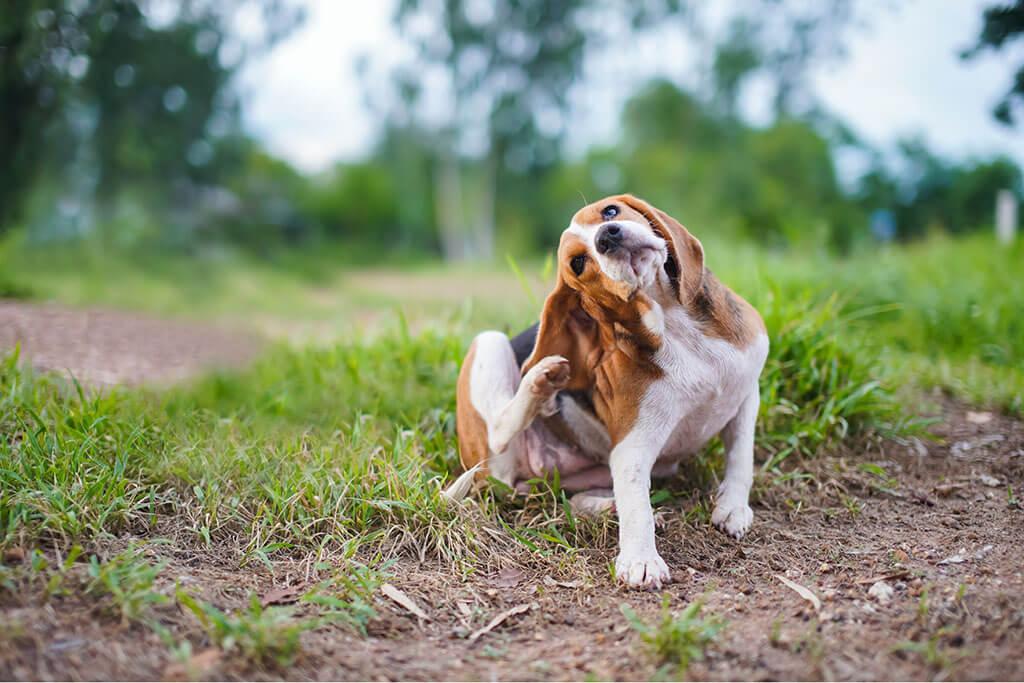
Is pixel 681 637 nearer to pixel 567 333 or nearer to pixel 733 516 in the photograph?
pixel 733 516

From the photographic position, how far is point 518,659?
2.31 metres

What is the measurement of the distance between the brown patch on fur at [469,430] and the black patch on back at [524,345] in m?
0.18

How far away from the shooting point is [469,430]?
332 centimetres

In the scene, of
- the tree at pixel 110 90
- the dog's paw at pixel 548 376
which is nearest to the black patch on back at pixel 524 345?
the dog's paw at pixel 548 376

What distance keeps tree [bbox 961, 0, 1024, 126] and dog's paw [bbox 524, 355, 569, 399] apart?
12.1 feet

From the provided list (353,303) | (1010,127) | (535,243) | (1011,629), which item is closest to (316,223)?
(353,303)

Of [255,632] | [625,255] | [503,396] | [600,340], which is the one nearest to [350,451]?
[503,396]

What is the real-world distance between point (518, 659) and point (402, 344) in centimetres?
275

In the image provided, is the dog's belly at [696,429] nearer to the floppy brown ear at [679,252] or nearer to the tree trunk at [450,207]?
the floppy brown ear at [679,252]

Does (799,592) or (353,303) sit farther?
(353,303)

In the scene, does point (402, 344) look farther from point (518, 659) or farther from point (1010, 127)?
point (1010, 127)

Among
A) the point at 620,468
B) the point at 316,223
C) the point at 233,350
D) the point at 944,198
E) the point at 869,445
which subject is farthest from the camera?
the point at 316,223

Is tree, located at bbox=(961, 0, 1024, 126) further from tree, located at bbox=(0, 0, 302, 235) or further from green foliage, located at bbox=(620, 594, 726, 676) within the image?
tree, located at bbox=(0, 0, 302, 235)

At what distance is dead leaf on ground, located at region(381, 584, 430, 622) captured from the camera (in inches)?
100
